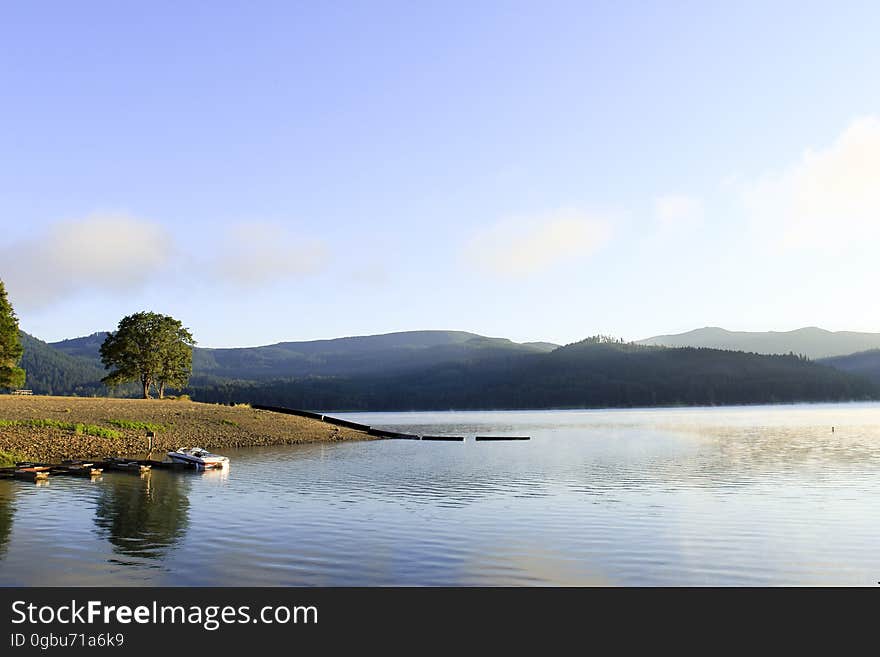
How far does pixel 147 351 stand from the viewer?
138m

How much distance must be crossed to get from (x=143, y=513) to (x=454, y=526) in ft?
60.5

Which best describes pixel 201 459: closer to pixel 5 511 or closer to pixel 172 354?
pixel 5 511

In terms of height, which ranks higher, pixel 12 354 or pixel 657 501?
pixel 12 354

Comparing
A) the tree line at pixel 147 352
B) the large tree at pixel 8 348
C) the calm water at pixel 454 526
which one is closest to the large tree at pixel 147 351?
the tree line at pixel 147 352

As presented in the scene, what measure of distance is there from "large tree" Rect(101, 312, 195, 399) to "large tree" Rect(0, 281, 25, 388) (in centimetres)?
2078

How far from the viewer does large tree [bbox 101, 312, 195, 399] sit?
13638 cm

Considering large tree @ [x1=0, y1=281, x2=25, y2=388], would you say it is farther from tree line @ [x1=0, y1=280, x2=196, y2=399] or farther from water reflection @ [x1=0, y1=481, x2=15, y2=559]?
water reflection @ [x1=0, y1=481, x2=15, y2=559]

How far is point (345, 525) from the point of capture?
128 ft

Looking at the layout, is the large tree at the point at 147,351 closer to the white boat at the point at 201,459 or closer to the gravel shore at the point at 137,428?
the gravel shore at the point at 137,428

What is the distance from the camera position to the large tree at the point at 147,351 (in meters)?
136
